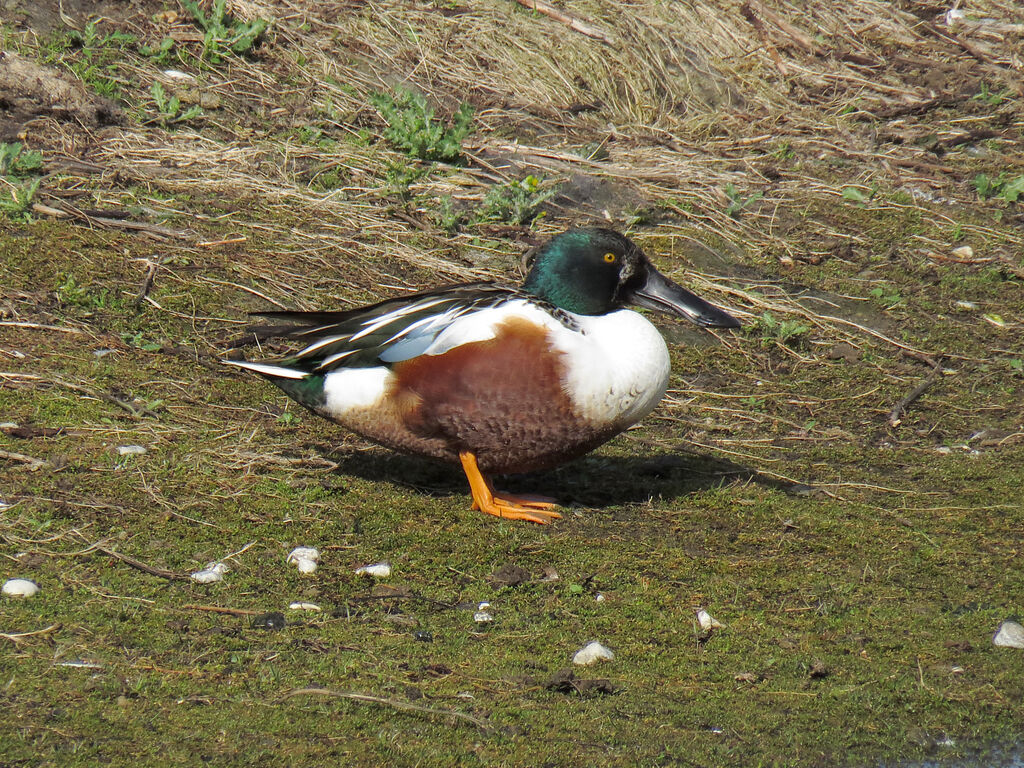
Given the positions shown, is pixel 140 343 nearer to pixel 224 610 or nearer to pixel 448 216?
pixel 448 216

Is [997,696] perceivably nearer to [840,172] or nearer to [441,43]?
[840,172]

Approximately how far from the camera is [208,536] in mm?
3576

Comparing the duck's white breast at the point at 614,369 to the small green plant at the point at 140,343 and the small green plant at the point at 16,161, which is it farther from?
the small green plant at the point at 16,161

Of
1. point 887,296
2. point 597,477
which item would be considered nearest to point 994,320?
point 887,296

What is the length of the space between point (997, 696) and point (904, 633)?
Result: 0.35m

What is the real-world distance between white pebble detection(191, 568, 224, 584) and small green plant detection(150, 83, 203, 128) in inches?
154

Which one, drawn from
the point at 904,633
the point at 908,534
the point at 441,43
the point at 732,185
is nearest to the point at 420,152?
the point at 441,43

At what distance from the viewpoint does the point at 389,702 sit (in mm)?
2723

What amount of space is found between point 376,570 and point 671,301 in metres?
1.45

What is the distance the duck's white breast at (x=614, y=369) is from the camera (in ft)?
12.1

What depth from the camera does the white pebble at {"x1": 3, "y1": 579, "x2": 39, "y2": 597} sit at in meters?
3.13

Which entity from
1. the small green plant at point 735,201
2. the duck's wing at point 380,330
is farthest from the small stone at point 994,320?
the duck's wing at point 380,330

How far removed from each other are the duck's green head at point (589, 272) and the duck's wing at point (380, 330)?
12cm

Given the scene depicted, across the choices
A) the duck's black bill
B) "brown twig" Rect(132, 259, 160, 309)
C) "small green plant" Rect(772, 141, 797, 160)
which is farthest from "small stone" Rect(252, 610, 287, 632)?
"small green plant" Rect(772, 141, 797, 160)
